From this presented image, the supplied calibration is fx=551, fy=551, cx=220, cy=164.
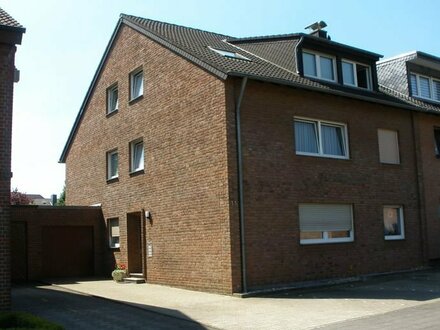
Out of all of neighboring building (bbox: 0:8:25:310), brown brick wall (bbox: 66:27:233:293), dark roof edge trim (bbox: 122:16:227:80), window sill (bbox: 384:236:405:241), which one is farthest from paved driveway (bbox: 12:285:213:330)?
window sill (bbox: 384:236:405:241)

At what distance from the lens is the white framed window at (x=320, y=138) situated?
52.3ft

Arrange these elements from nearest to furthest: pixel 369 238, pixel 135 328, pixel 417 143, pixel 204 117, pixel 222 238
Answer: pixel 135 328, pixel 222 238, pixel 204 117, pixel 369 238, pixel 417 143

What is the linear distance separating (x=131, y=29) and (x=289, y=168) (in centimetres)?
848

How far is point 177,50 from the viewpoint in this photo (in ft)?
54.0

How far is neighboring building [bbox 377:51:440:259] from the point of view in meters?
19.0

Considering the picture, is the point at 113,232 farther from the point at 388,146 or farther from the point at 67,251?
the point at 388,146

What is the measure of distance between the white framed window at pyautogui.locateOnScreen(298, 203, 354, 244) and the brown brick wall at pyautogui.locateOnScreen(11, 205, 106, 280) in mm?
8694

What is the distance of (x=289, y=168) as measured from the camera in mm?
15211

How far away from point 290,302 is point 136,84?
34.1 ft

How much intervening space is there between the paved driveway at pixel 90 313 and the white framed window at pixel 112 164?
6430 mm

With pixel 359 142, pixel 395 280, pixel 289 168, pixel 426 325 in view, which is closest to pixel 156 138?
pixel 289 168

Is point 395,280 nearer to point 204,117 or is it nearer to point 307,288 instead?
point 307,288

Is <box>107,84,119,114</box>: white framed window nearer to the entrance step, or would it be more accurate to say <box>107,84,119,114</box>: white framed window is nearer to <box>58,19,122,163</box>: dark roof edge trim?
<box>58,19,122,163</box>: dark roof edge trim

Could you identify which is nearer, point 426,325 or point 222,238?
point 426,325
